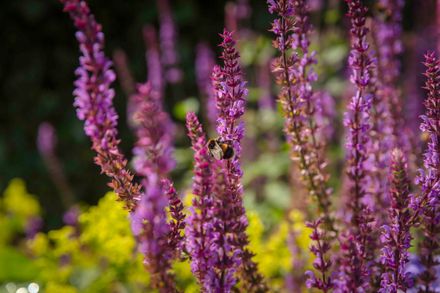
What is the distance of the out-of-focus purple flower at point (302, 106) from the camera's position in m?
1.71

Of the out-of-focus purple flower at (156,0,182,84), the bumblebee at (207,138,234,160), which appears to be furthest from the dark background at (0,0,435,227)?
the bumblebee at (207,138,234,160)

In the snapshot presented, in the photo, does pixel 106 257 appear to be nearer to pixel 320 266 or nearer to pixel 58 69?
pixel 320 266

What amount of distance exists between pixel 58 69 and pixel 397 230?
5.67m

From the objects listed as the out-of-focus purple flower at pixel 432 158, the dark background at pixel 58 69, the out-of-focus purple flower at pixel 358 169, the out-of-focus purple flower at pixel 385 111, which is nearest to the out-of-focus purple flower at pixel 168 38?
the dark background at pixel 58 69

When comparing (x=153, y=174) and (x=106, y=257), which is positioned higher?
(x=106, y=257)

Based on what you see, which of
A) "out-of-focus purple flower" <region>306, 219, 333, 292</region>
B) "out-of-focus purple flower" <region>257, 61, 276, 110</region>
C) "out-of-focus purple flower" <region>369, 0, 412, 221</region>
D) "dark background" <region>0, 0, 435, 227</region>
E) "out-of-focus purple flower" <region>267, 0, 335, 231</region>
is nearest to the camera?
"out-of-focus purple flower" <region>306, 219, 333, 292</region>

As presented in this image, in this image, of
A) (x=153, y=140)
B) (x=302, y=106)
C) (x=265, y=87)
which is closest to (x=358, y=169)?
(x=302, y=106)

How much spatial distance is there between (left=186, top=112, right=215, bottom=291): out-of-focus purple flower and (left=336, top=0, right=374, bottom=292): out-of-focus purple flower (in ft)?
1.11

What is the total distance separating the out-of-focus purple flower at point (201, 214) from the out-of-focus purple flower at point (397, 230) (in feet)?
1.43

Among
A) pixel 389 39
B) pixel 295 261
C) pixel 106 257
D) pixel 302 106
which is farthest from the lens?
pixel 106 257

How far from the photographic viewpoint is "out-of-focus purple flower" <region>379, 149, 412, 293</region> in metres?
1.39

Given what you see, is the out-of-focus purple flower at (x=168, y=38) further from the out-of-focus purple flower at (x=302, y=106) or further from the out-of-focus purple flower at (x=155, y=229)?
the out-of-focus purple flower at (x=155, y=229)

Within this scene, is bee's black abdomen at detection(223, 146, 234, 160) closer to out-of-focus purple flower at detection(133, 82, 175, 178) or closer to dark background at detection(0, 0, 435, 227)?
out-of-focus purple flower at detection(133, 82, 175, 178)

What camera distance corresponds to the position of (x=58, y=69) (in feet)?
21.3
